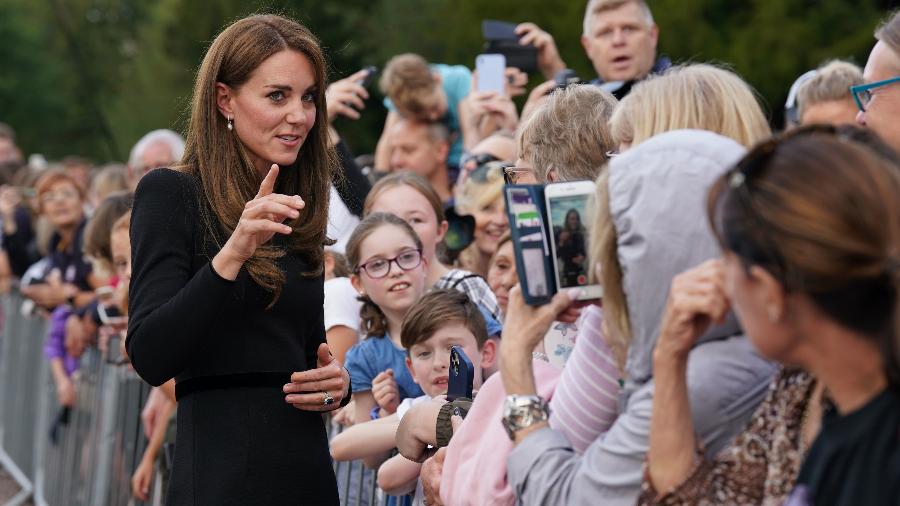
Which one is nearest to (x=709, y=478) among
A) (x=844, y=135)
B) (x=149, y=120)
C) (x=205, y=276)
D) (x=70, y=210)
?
(x=844, y=135)

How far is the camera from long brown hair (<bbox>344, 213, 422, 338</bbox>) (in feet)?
18.0

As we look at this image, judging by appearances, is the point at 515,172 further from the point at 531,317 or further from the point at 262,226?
the point at 531,317

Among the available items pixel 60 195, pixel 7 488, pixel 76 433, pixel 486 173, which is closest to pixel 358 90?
pixel 486 173

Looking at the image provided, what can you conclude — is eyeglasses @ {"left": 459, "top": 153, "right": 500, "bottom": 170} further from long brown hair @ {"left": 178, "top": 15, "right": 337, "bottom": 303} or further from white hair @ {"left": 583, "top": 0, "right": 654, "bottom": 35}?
long brown hair @ {"left": 178, "top": 15, "right": 337, "bottom": 303}

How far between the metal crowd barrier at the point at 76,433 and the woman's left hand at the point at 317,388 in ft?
2.60

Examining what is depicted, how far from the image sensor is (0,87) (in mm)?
50844

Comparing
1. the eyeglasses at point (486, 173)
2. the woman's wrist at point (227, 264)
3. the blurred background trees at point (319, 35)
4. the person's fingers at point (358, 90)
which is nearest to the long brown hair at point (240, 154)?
the woman's wrist at point (227, 264)

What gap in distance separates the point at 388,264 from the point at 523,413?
2.48 m

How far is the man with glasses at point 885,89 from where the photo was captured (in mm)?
4070

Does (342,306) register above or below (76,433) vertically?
above

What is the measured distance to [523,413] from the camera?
3.02 metres

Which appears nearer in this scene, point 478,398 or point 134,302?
point 478,398

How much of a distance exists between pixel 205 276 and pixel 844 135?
70.3 inches

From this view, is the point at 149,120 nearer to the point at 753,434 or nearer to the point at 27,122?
the point at 27,122
